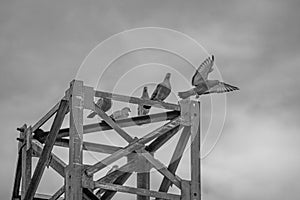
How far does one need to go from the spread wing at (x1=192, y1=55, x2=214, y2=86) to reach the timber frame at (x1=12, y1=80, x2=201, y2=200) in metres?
0.83

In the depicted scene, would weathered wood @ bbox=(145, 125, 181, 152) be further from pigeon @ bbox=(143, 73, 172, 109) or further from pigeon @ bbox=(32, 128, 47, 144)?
pigeon @ bbox=(32, 128, 47, 144)

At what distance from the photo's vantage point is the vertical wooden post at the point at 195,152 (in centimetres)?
1820

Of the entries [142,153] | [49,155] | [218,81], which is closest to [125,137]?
[142,153]

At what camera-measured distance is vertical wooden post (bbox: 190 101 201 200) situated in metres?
18.2

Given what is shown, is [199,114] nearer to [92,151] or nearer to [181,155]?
[181,155]

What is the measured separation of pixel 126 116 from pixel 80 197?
3.22 metres

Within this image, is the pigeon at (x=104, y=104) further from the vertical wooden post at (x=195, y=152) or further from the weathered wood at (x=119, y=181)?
the vertical wooden post at (x=195, y=152)

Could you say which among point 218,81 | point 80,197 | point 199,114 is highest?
point 218,81

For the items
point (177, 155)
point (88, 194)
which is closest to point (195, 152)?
point (177, 155)

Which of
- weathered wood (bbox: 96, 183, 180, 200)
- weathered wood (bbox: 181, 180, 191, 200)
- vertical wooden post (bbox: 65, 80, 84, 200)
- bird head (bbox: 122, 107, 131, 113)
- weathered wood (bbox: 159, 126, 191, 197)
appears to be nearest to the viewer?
vertical wooden post (bbox: 65, 80, 84, 200)

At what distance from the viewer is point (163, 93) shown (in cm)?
1953

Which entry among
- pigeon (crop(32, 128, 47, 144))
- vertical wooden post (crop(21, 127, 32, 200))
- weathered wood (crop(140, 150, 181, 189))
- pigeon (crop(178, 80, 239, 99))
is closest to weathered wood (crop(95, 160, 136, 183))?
weathered wood (crop(140, 150, 181, 189))

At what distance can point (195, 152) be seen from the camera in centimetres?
1847

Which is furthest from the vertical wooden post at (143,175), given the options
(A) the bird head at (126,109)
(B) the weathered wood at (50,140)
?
(B) the weathered wood at (50,140)
